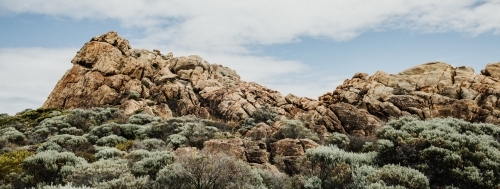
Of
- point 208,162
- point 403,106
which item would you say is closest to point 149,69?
point 403,106

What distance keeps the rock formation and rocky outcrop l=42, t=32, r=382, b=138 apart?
5.9 inches

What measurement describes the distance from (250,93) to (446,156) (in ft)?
156

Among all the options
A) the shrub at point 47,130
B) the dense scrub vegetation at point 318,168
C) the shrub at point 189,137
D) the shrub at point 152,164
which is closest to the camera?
the dense scrub vegetation at point 318,168

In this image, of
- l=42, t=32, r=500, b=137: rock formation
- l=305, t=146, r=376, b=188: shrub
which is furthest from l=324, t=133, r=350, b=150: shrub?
l=305, t=146, r=376, b=188: shrub

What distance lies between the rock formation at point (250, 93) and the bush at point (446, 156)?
14.6 meters

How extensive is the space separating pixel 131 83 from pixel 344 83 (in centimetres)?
3614

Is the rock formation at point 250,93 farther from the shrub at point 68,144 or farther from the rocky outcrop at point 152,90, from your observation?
the shrub at point 68,144

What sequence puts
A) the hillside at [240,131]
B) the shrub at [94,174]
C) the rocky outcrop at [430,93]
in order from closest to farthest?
the shrub at [94,174] → the hillside at [240,131] → the rocky outcrop at [430,93]

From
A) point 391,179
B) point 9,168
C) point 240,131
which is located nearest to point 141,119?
point 240,131

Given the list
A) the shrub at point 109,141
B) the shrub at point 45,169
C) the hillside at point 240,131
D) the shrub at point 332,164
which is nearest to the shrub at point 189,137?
the hillside at point 240,131

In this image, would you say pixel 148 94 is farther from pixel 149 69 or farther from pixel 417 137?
pixel 417 137

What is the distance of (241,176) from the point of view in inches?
527

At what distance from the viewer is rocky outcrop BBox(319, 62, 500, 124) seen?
115 ft

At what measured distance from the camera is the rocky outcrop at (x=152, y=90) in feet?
170
